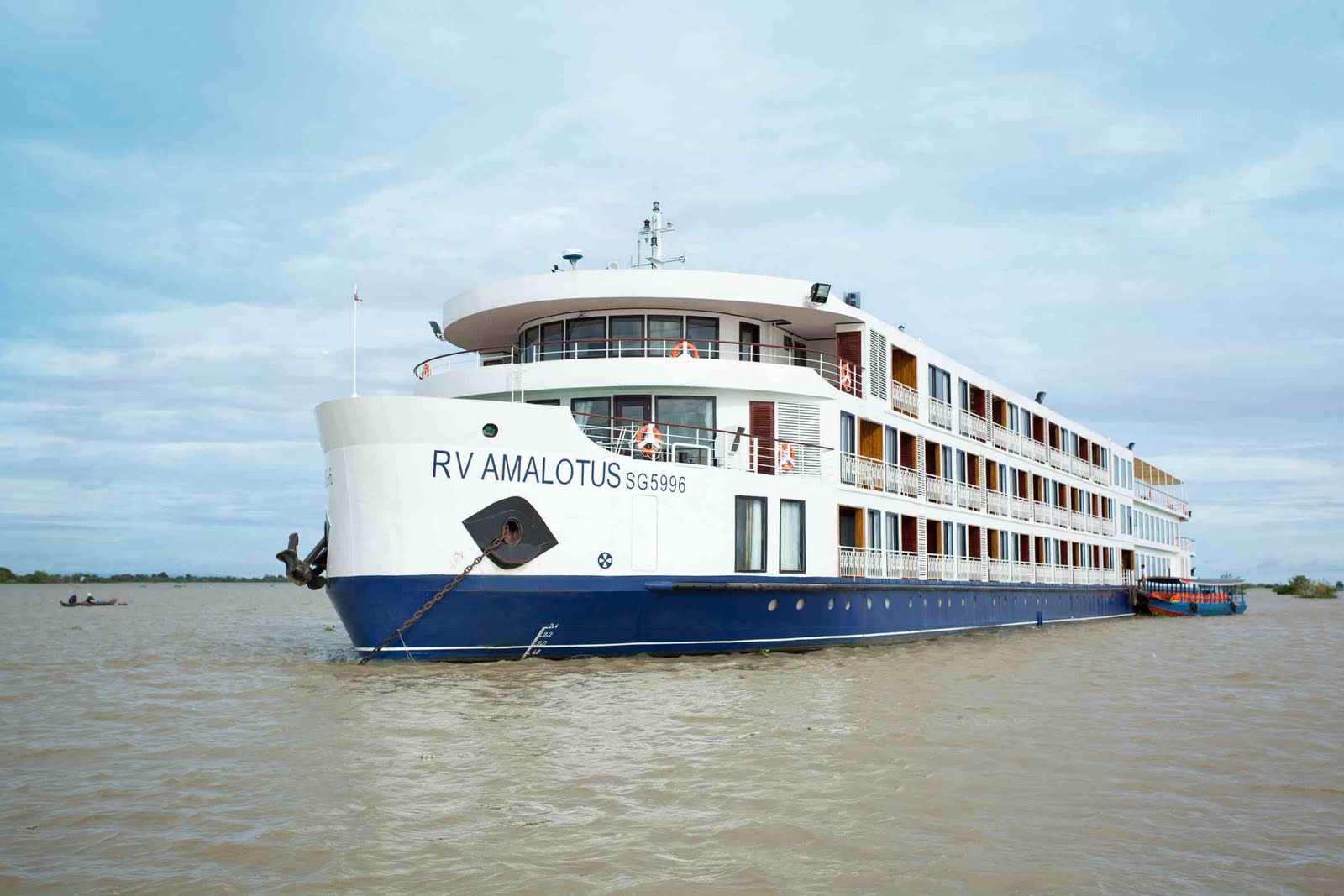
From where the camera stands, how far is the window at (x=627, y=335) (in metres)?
20.2

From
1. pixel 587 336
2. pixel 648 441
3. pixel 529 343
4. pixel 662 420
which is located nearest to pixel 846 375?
pixel 662 420

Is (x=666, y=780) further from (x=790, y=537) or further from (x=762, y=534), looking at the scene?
(x=790, y=537)

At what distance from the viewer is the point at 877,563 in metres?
22.4

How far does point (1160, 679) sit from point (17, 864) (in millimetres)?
15726

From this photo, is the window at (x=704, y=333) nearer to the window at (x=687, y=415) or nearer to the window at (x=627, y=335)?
the window at (x=627, y=335)

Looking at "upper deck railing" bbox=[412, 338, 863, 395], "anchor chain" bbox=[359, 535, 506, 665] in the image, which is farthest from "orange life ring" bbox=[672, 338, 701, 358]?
"anchor chain" bbox=[359, 535, 506, 665]

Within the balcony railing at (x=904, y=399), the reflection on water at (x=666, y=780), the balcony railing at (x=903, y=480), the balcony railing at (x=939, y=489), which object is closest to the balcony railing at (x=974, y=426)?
the balcony railing at (x=939, y=489)

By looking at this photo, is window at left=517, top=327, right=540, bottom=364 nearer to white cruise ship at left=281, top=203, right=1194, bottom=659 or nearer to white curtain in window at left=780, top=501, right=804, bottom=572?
white cruise ship at left=281, top=203, right=1194, bottom=659

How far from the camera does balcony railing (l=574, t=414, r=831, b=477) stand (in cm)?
1825

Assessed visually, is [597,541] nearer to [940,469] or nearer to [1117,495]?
[940,469]

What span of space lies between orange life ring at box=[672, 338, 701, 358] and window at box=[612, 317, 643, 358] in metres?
0.65

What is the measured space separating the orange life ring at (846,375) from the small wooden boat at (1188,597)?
27395mm

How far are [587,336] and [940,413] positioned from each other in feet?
35.1

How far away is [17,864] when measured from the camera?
648 centimetres
